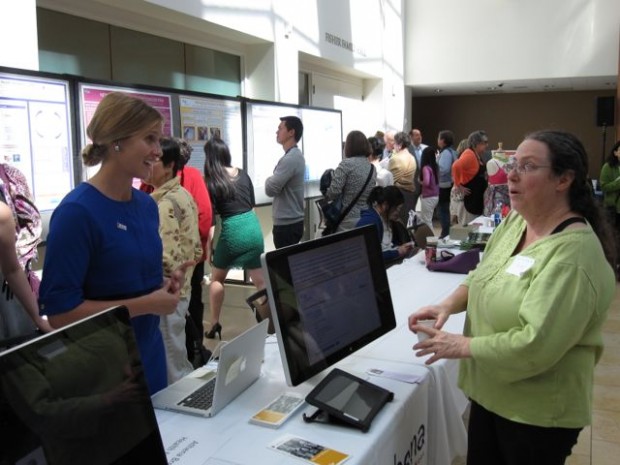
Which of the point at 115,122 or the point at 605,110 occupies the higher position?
the point at 605,110

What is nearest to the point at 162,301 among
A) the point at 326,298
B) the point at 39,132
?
the point at 326,298

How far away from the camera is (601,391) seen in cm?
342

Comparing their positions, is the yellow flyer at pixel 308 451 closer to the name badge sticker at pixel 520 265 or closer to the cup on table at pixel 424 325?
the cup on table at pixel 424 325

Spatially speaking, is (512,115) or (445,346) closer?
(445,346)

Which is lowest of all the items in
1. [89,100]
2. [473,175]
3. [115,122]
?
[473,175]

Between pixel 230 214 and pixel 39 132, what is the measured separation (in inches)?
50.1

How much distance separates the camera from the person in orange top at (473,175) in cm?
638

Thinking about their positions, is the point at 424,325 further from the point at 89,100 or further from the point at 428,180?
the point at 428,180

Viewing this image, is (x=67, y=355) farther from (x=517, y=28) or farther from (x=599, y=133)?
(x=599, y=133)

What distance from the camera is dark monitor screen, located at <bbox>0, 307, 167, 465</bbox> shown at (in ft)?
2.26

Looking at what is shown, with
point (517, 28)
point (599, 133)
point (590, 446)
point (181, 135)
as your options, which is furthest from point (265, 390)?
point (599, 133)

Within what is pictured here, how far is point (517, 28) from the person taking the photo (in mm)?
9648

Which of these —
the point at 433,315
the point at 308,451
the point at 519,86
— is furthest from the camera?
the point at 519,86

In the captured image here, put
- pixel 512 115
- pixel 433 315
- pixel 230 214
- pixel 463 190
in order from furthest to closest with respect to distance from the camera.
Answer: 1. pixel 512 115
2. pixel 463 190
3. pixel 230 214
4. pixel 433 315
